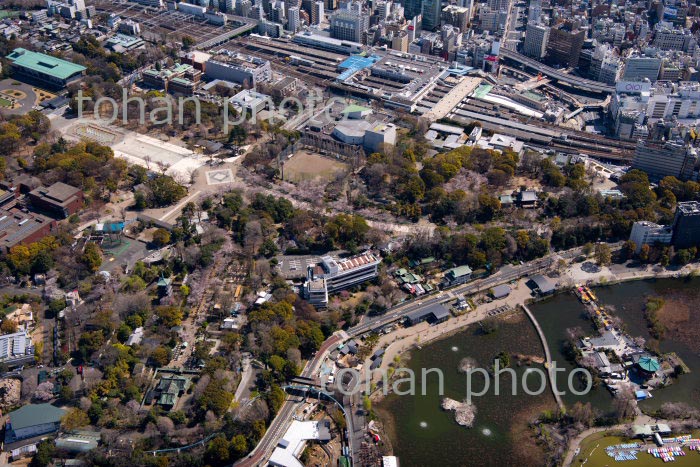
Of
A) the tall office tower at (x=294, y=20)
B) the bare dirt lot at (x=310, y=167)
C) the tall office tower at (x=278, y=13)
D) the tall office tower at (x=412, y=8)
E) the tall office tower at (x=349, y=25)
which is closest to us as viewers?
the bare dirt lot at (x=310, y=167)

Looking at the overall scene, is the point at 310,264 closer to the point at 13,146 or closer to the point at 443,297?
the point at 443,297

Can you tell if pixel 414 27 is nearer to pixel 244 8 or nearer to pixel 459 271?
pixel 244 8

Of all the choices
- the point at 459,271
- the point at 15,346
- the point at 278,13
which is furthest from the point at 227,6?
the point at 15,346

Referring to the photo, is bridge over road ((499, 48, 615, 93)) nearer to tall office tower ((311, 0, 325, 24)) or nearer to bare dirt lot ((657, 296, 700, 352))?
tall office tower ((311, 0, 325, 24))

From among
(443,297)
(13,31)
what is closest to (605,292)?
(443,297)

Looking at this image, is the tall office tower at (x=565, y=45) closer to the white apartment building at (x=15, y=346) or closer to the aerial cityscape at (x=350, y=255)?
the aerial cityscape at (x=350, y=255)

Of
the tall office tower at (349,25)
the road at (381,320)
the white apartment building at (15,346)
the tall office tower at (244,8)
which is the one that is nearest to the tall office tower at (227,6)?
the tall office tower at (244,8)
